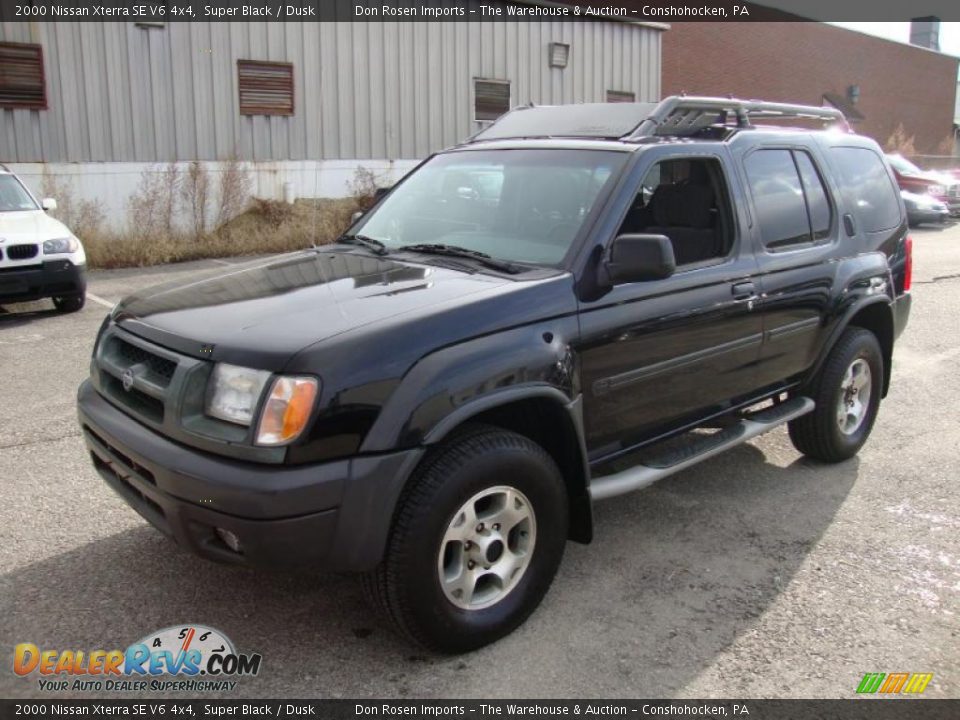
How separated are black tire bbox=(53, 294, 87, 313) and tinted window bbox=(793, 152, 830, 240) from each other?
302 inches

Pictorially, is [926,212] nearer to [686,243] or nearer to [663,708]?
[686,243]

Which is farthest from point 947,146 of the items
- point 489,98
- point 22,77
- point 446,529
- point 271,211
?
point 446,529

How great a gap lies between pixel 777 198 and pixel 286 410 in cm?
298

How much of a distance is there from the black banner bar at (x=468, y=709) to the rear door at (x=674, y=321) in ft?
3.51

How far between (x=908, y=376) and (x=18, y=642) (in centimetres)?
661

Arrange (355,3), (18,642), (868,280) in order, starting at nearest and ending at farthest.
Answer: (18,642)
(868,280)
(355,3)

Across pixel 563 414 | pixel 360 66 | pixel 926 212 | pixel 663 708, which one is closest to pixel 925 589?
pixel 663 708

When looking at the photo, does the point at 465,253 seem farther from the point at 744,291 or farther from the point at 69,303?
the point at 69,303

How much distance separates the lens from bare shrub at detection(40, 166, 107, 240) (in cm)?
1369

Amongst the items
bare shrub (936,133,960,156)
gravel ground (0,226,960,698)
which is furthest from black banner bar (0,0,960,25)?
bare shrub (936,133,960,156)

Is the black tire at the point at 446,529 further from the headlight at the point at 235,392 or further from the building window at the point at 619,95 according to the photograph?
the building window at the point at 619,95

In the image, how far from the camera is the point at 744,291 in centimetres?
405

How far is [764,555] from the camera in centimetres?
385

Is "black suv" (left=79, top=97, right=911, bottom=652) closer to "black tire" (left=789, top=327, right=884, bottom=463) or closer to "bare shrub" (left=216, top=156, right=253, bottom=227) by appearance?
"black tire" (left=789, top=327, right=884, bottom=463)
